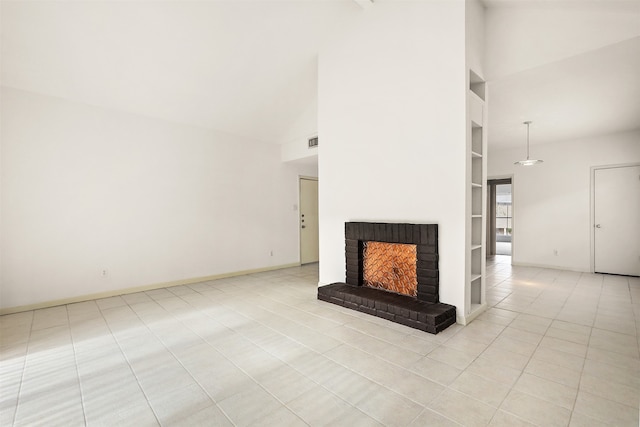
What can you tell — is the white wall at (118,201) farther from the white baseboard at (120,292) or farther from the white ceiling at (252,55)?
the white ceiling at (252,55)

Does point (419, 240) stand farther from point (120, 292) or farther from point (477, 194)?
point (120, 292)

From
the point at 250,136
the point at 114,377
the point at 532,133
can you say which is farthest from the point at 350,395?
the point at 532,133

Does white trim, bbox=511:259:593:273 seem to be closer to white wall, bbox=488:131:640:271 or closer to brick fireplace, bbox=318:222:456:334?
white wall, bbox=488:131:640:271

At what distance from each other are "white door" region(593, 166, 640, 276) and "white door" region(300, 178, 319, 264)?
568cm

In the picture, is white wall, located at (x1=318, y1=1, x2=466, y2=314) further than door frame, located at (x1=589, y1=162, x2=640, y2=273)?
No

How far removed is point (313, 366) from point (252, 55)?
4.06m

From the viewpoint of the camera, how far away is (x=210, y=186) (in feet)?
17.4

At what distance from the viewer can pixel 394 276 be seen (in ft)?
11.9

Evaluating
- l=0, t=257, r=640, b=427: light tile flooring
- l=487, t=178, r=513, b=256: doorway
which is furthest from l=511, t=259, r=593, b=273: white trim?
l=0, t=257, r=640, b=427: light tile flooring

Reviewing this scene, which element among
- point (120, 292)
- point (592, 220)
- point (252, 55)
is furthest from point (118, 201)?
point (592, 220)

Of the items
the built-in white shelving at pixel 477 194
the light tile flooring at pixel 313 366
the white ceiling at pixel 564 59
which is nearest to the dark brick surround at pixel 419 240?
the built-in white shelving at pixel 477 194

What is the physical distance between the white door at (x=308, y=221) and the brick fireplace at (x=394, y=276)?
9.31 feet

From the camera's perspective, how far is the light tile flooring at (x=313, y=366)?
5.60 feet

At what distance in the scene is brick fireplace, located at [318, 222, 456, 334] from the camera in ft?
9.82
